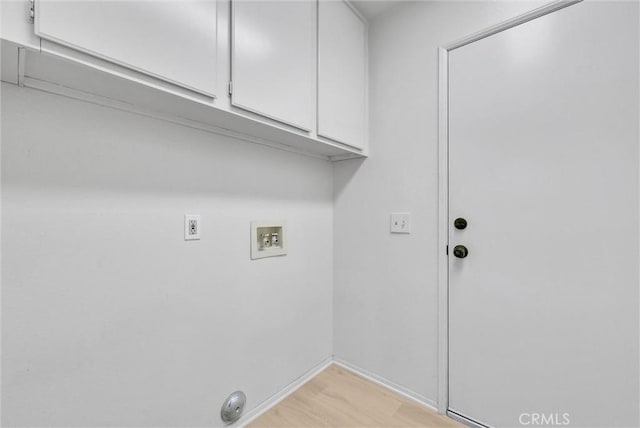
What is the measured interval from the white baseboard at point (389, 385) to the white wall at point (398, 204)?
0.02m

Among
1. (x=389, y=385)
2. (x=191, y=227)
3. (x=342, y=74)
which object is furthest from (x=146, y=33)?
(x=389, y=385)

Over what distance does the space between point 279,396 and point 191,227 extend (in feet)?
3.52

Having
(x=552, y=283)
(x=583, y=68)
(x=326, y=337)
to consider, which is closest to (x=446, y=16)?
(x=583, y=68)

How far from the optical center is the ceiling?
1513 mm

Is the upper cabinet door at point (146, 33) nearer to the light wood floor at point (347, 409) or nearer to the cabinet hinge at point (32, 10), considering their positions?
the cabinet hinge at point (32, 10)

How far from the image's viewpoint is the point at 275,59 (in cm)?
113

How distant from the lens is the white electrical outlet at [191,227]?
1123mm

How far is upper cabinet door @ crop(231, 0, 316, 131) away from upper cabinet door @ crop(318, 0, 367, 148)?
2.7 inches

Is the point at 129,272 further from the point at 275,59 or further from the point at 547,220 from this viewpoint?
the point at 547,220

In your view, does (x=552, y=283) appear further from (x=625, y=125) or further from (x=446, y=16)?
(x=446, y=16)

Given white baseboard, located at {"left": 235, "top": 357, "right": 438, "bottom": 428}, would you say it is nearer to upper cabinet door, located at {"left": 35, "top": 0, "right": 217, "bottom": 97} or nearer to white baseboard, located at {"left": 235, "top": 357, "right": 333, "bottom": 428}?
white baseboard, located at {"left": 235, "top": 357, "right": 333, "bottom": 428}

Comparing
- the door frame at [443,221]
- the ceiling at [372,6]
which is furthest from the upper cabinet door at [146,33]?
the door frame at [443,221]

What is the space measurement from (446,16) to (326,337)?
78.4 inches

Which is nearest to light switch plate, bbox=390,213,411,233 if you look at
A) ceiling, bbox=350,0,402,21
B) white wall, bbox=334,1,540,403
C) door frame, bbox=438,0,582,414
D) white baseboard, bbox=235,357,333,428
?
white wall, bbox=334,1,540,403
